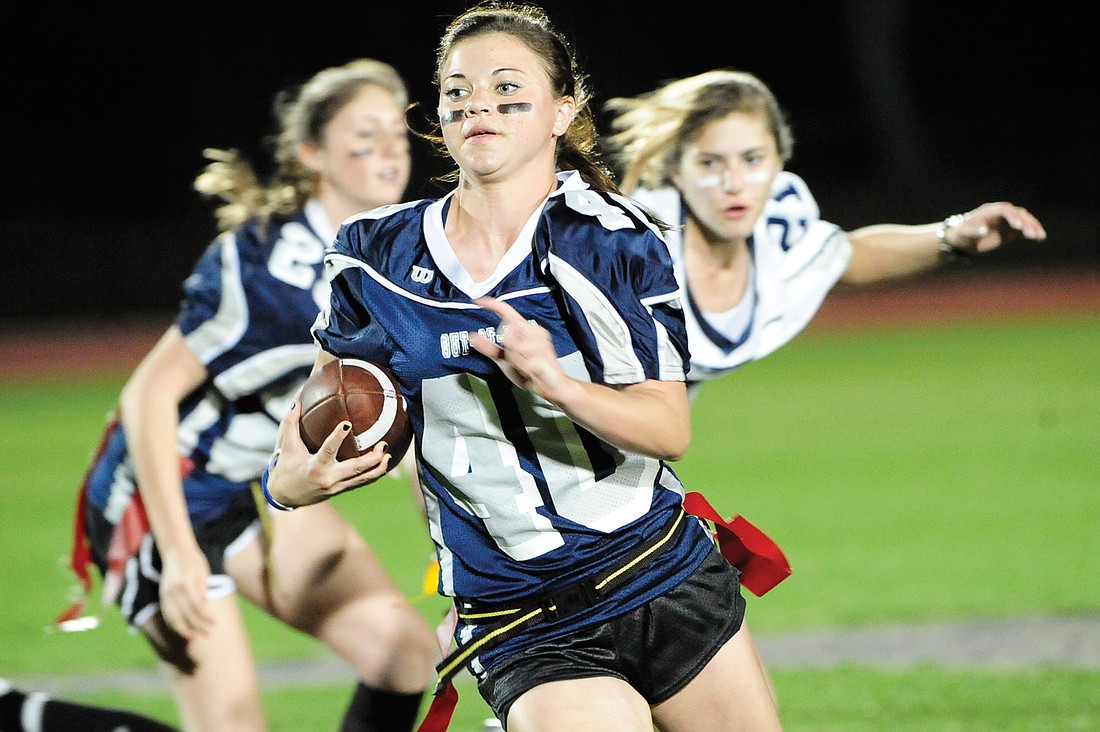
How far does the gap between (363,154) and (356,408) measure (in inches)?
64.2

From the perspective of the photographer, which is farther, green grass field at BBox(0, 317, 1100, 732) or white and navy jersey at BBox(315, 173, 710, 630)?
green grass field at BBox(0, 317, 1100, 732)

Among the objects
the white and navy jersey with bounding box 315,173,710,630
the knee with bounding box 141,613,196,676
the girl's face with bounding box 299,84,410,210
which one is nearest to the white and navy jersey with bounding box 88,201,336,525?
the girl's face with bounding box 299,84,410,210

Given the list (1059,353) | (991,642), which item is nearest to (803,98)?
(1059,353)

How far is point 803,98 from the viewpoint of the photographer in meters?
29.2

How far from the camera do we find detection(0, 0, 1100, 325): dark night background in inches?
846

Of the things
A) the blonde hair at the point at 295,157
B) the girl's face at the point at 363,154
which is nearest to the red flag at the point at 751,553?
the girl's face at the point at 363,154

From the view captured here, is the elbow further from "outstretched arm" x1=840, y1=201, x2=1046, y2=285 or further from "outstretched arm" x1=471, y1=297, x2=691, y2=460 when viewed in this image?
"outstretched arm" x1=840, y1=201, x2=1046, y2=285

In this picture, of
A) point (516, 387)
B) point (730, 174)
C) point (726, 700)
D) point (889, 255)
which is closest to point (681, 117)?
point (730, 174)

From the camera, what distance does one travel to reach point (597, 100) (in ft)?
69.9

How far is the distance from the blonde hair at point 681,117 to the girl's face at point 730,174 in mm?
37

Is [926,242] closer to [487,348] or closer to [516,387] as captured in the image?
[516,387]

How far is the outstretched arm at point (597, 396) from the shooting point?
227cm

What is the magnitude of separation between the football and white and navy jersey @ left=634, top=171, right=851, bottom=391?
138 centimetres

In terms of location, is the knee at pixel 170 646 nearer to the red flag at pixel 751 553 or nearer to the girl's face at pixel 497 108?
the red flag at pixel 751 553
